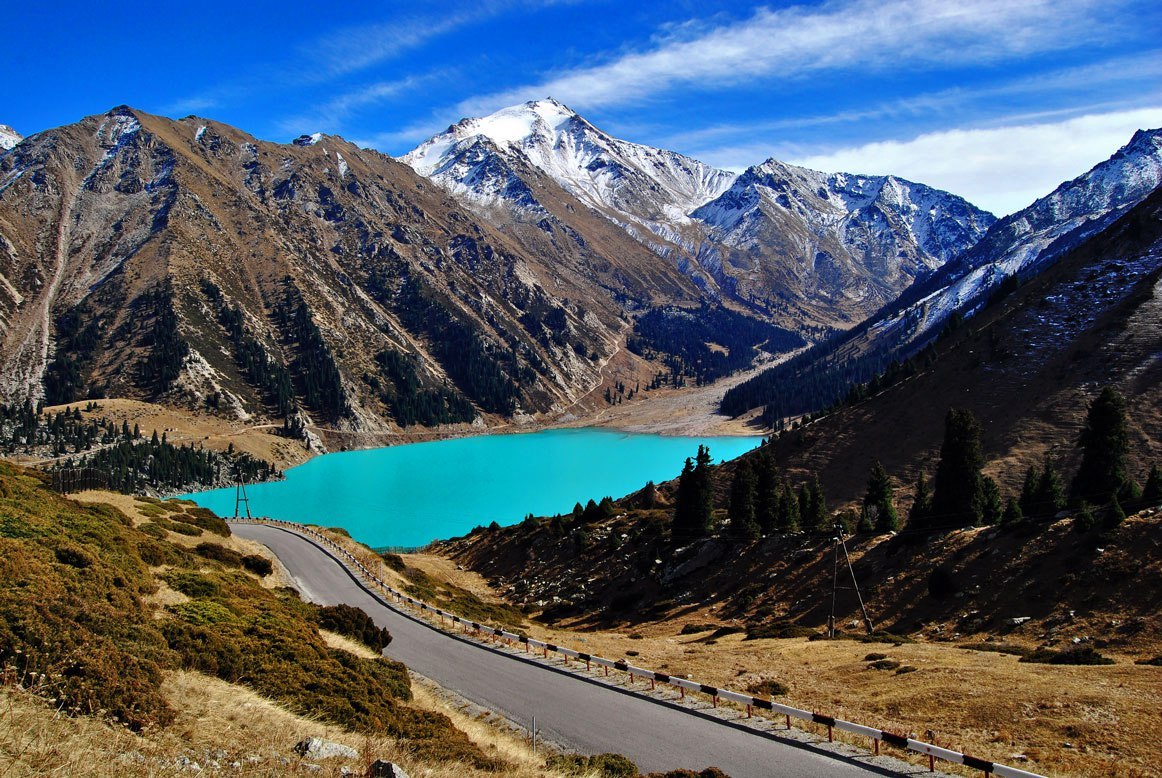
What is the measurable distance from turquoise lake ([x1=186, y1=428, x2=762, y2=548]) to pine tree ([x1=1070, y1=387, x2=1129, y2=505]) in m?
78.9

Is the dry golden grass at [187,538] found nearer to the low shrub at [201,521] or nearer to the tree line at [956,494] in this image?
the low shrub at [201,521]

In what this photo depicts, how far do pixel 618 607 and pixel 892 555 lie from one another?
20874 mm

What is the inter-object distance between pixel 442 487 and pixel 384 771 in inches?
5283

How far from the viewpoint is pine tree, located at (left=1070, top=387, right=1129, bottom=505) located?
48.7 metres

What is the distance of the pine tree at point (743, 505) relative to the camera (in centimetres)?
5672

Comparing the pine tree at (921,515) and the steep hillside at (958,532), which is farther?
the pine tree at (921,515)

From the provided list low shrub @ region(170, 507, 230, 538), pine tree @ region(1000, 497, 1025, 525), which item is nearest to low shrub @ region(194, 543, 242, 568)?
low shrub @ region(170, 507, 230, 538)

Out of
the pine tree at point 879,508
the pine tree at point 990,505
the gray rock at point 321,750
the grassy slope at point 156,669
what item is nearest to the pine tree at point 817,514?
the pine tree at point 879,508

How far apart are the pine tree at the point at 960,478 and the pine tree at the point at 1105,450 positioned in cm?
641

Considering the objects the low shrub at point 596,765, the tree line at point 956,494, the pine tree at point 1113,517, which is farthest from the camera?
the tree line at point 956,494

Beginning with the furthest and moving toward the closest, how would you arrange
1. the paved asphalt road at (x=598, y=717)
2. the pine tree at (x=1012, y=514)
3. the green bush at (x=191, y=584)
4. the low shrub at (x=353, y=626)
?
1. the pine tree at (x=1012, y=514)
2. the low shrub at (x=353, y=626)
3. the green bush at (x=191, y=584)
4. the paved asphalt road at (x=598, y=717)

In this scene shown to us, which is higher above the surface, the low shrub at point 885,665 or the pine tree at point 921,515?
the pine tree at point 921,515

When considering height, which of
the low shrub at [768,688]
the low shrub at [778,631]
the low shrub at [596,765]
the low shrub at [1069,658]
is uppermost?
the low shrub at [596,765]

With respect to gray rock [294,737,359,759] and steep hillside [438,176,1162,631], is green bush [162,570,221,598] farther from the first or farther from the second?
steep hillside [438,176,1162,631]
